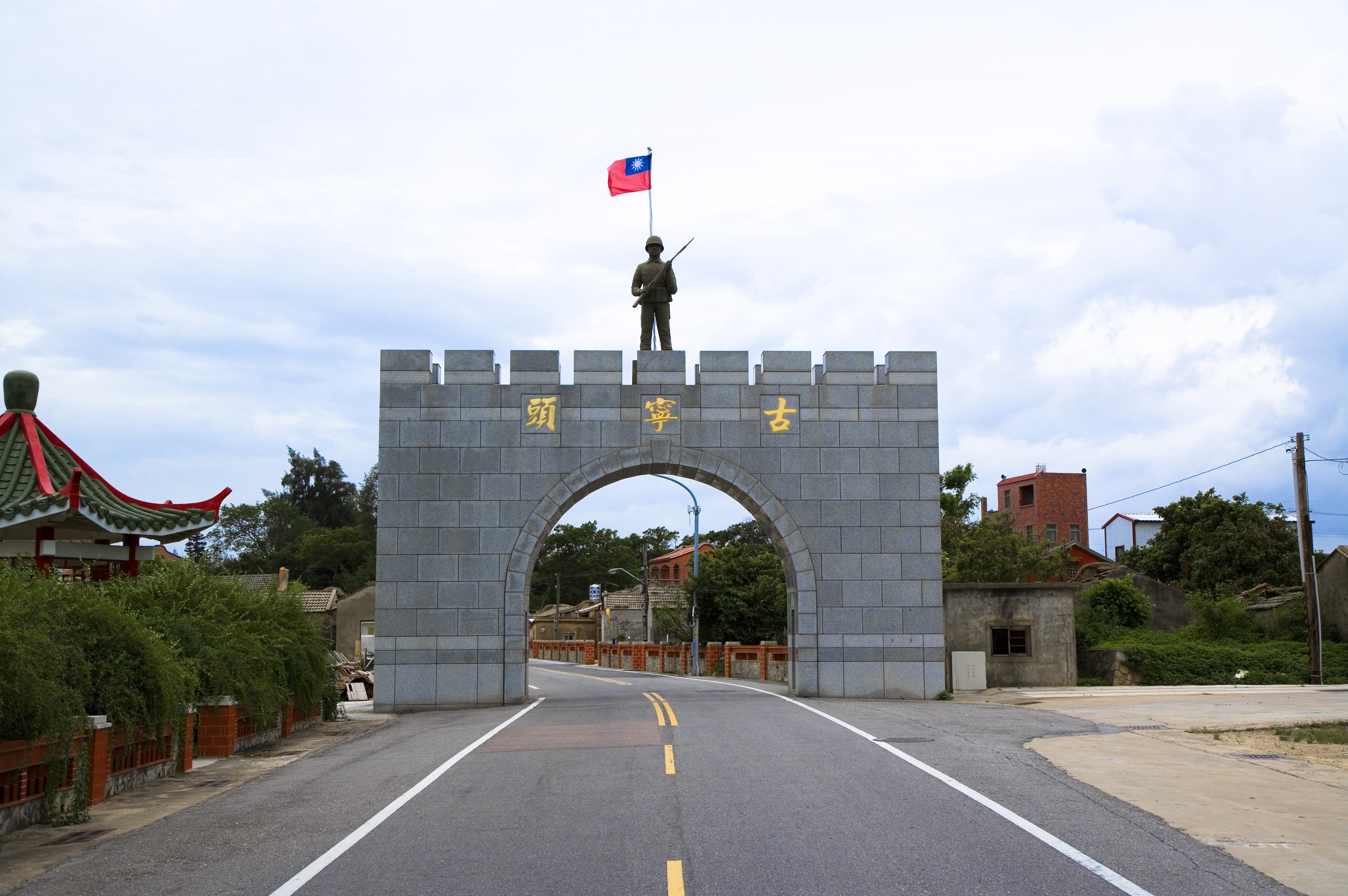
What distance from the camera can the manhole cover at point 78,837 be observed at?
9461 mm

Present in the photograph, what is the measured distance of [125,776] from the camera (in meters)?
12.2

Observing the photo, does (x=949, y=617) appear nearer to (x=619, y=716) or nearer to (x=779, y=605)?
(x=619, y=716)

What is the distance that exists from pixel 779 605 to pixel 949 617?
63.3ft

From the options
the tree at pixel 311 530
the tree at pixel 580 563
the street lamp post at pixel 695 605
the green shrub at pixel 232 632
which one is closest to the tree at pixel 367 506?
the tree at pixel 311 530

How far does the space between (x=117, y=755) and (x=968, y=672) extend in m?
20.0

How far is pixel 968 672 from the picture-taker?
27109 millimetres

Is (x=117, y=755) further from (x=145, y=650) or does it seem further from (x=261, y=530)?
(x=261, y=530)

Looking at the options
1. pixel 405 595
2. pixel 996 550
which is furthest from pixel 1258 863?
pixel 996 550

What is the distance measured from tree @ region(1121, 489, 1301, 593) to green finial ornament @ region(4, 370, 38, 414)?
45.1 m

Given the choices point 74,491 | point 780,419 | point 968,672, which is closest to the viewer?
point 74,491

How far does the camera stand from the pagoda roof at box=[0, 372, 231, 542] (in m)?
17.3

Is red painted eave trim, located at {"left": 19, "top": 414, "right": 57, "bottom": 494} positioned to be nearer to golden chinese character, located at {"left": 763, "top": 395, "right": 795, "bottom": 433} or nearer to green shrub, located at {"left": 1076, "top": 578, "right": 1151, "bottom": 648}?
golden chinese character, located at {"left": 763, "top": 395, "right": 795, "bottom": 433}

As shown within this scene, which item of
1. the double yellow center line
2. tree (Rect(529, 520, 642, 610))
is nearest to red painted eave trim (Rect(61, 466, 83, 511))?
the double yellow center line

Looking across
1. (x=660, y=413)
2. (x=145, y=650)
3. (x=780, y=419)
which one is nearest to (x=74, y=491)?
(x=145, y=650)
